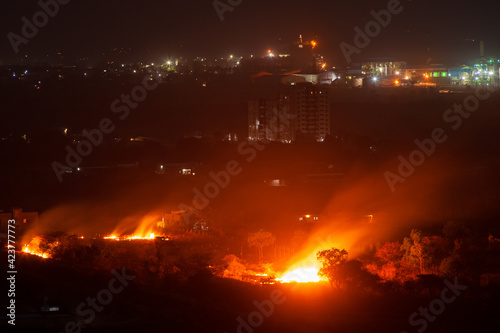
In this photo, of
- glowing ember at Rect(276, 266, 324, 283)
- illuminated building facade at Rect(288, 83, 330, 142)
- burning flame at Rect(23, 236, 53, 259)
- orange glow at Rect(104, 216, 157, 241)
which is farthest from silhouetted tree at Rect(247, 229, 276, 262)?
illuminated building facade at Rect(288, 83, 330, 142)

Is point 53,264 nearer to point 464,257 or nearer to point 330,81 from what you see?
point 464,257

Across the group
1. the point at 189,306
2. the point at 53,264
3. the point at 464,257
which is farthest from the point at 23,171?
the point at 464,257

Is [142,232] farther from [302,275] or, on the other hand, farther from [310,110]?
[310,110]

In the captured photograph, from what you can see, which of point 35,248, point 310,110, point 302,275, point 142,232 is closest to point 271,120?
point 310,110

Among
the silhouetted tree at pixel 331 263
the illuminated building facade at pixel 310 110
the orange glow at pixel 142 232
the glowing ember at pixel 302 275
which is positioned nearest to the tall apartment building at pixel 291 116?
the illuminated building facade at pixel 310 110

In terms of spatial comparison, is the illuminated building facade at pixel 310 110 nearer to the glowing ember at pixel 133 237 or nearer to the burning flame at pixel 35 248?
the glowing ember at pixel 133 237

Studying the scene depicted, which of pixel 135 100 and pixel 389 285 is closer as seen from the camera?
pixel 389 285

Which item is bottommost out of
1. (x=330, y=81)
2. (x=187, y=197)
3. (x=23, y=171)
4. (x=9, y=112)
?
(x=187, y=197)
